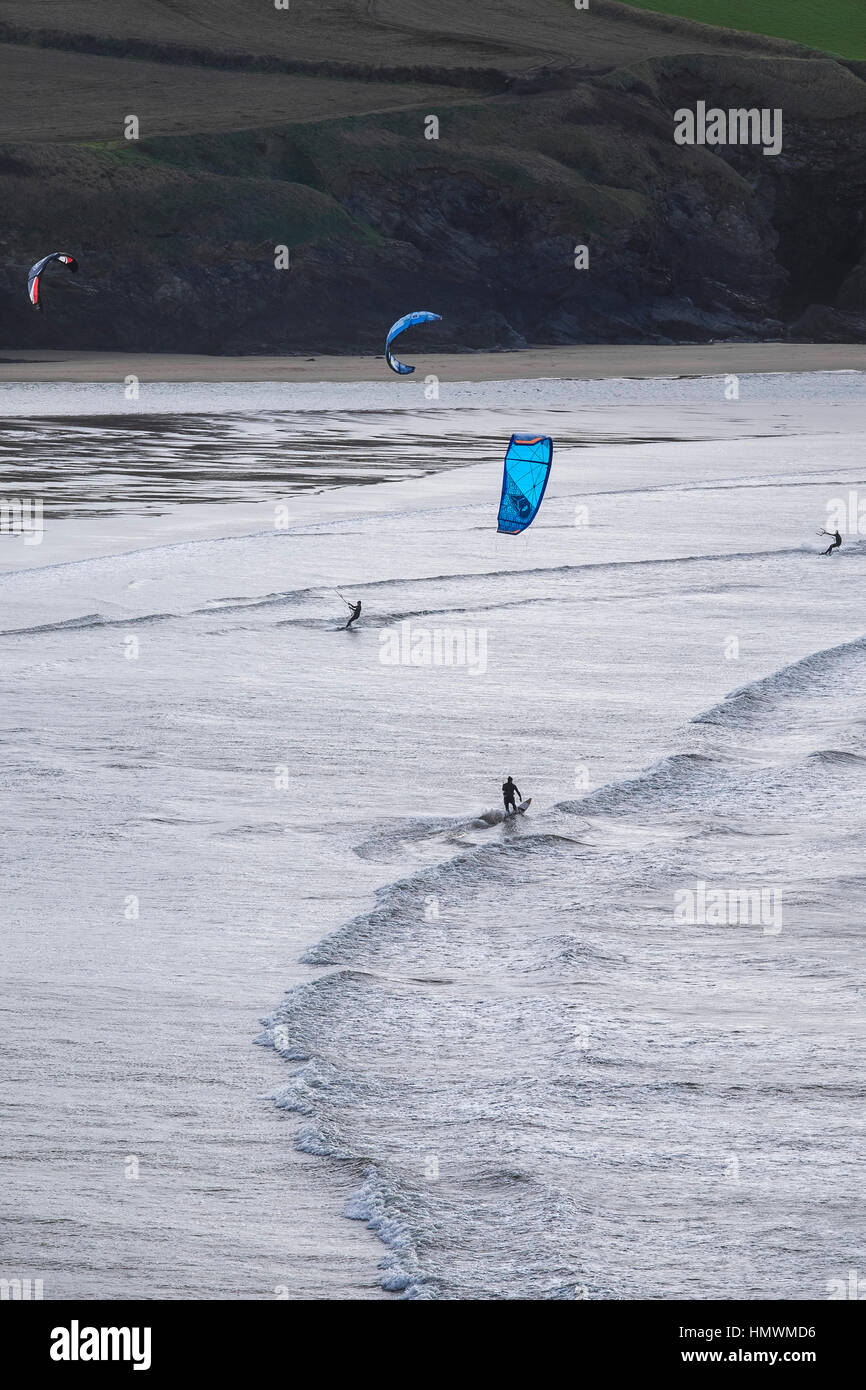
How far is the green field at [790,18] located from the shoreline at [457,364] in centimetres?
2896

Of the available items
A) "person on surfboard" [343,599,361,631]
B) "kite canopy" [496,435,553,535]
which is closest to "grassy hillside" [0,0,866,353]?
"kite canopy" [496,435,553,535]

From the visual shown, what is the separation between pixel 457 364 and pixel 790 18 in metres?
42.4

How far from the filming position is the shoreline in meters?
37.7

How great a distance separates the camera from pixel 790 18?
247 ft

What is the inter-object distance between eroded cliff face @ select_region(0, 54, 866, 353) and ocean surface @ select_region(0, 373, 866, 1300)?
33.5 m

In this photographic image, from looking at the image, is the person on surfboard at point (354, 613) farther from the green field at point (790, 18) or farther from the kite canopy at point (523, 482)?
the green field at point (790, 18)

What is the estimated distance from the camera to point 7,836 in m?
7.18

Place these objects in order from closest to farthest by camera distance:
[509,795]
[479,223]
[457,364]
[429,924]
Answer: [429,924] < [509,795] < [457,364] < [479,223]

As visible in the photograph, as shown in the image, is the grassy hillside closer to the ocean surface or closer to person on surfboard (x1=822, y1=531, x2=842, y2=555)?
person on surfboard (x1=822, y1=531, x2=842, y2=555)

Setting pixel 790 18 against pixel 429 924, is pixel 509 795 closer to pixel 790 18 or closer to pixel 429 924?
pixel 429 924

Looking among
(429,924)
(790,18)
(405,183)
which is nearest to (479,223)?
(405,183)
